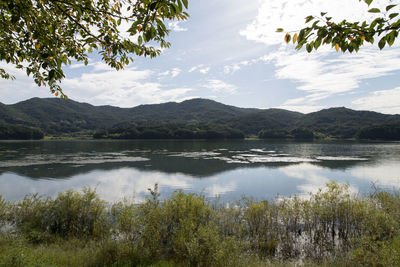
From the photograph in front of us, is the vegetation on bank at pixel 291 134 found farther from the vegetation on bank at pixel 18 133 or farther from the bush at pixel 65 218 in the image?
the bush at pixel 65 218

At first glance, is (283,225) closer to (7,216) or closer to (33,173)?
(7,216)

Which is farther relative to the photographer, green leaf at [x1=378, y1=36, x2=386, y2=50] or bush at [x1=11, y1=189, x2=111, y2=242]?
bush at [x1=11, y1=189, x2=111, y2=242]

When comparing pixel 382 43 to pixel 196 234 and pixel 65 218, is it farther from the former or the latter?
pixel 65 218

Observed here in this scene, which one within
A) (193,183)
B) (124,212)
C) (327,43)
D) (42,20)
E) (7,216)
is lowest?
(193,183)

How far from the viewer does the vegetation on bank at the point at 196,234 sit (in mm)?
7230

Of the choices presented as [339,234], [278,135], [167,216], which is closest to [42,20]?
[167,216]

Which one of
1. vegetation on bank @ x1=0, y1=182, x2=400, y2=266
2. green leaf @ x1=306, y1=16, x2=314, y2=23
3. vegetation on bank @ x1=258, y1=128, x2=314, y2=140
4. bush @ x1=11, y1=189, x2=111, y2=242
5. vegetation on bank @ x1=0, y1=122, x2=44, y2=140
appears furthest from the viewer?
vegetation on bank @ x1=258, y1=128, x2=314, y2=140

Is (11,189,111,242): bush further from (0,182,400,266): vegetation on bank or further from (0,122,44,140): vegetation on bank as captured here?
(0,122,44,140): vegetation on bank

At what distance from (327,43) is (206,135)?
178137 mm

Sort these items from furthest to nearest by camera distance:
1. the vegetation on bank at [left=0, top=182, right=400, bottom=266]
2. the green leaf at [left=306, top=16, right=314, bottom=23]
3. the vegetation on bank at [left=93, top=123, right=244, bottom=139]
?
the vegetation on bank at [left=93, top=123, right=244, bottom=139], the vegetation on bank at [left=0, top=182, right=400, bottom=266], the green leaf at [left=306, top=16, right=314, bottom=23]

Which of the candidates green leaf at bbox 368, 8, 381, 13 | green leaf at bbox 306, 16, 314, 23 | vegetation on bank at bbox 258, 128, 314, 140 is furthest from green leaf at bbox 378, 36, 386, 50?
vegetation on bank at bbox 258, 128, 314, 140

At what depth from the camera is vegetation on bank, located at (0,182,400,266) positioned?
23.7 feet

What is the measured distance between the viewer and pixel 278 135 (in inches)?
7505

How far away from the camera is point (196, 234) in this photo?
7.78 meters
